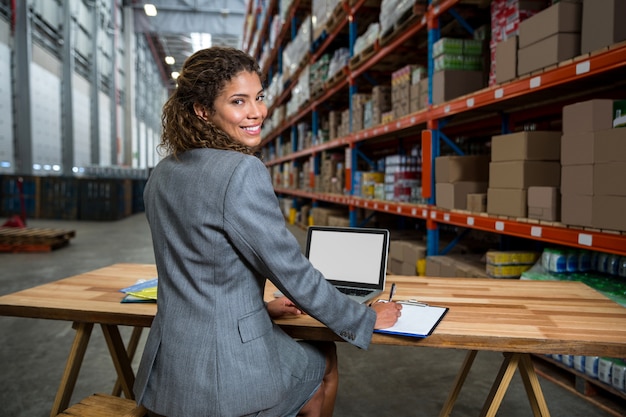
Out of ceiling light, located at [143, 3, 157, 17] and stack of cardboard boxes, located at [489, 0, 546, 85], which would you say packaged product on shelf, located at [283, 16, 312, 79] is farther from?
ceiling light, located at [143, 3, 157, 17]

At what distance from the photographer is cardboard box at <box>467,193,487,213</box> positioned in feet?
12.3

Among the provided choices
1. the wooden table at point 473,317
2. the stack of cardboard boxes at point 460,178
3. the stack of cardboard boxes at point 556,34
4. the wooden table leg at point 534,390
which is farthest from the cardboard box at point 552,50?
the wooden table leg at point 534,390

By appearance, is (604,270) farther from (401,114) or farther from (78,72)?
(78,72)

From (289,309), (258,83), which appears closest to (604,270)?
(289,309)

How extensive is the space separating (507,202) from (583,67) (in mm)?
972

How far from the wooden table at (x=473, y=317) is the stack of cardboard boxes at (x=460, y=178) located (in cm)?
196

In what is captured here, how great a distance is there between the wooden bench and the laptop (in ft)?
2.87

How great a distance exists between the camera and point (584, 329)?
150 centimetres

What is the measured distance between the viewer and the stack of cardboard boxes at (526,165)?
3133 mm

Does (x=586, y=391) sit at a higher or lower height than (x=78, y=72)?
lower

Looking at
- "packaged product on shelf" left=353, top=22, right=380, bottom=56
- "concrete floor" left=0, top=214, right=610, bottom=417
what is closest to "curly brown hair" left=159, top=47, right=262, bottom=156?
"concrete floor" left=0, top=214, right=610, bottom=417

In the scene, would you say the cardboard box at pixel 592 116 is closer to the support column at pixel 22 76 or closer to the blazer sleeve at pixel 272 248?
the blazer sleeve at pixel 272 248

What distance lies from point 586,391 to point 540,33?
207 cm

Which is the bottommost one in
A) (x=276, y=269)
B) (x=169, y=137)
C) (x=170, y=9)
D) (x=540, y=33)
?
(x=276, y=269)
